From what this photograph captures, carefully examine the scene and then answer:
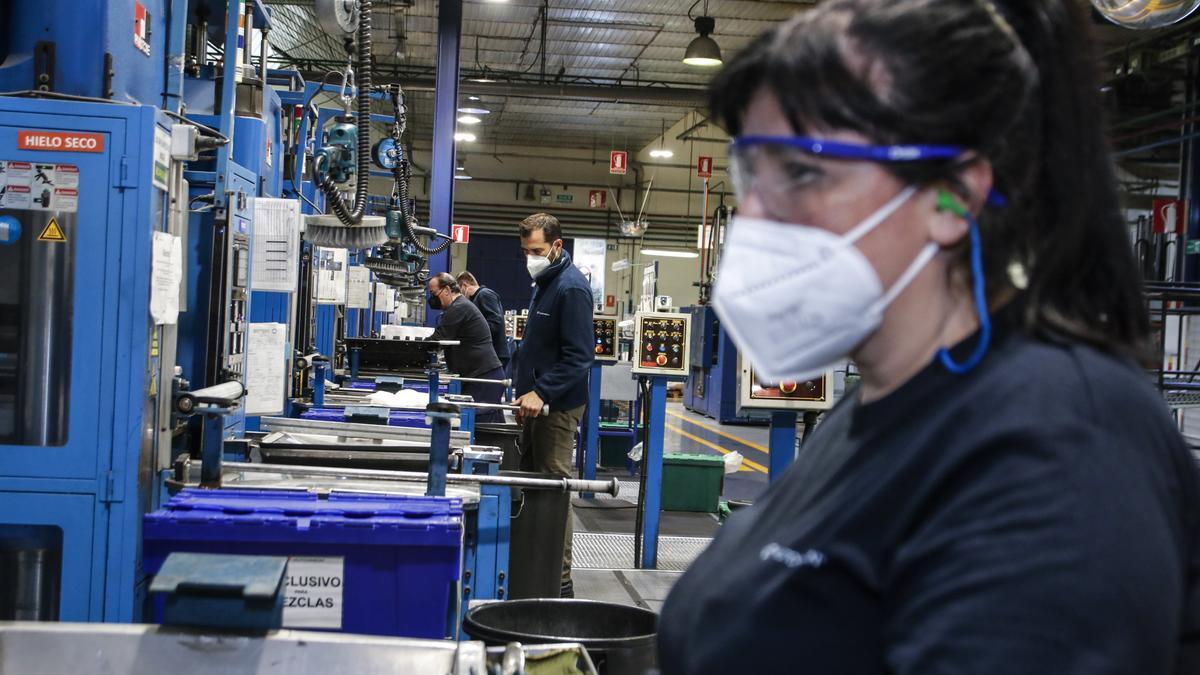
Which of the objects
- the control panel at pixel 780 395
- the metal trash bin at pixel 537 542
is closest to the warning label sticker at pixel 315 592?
the metal trash bin at pixel 537 542

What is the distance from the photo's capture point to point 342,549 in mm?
2209

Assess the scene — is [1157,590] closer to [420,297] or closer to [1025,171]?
[1025,171]

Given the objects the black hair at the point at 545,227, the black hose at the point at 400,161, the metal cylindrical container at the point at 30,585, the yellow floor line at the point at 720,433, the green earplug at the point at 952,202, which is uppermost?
the black hose at the point at 400,161

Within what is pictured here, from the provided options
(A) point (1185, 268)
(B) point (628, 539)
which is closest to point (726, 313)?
(B) point (628, 539)

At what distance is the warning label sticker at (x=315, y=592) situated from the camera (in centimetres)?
214

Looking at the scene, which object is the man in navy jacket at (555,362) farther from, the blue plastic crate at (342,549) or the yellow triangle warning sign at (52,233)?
the yellow triangle warning sign at (52,233)

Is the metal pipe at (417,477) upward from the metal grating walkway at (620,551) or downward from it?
upward

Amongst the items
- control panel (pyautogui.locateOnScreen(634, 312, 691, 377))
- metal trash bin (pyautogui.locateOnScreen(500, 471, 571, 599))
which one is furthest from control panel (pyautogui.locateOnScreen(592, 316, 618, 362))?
metal trash bin (pyautogui.locateOnScreen(500, 471, 571, 599))

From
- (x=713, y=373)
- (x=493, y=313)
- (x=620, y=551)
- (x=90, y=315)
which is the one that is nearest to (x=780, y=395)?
(x=620, y=551)

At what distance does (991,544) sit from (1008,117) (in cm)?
32

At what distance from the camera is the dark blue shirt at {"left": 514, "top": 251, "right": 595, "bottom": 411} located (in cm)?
459

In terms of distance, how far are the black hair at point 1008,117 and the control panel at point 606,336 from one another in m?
7.14

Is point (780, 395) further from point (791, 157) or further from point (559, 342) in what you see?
point (791, 157)

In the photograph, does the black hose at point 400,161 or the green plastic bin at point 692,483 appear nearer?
the black hose at point 400,161
